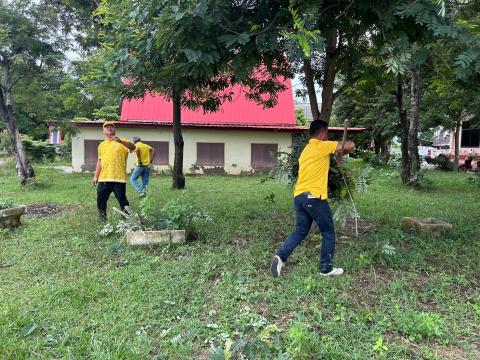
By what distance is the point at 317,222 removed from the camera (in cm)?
423

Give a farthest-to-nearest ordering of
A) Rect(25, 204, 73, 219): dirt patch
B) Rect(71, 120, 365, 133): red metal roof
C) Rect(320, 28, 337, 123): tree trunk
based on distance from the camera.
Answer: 1. Rect(71, 120, 365, 133): red metal roof
2. Rect(25, 204, 73, 219): dirt patch
3. Rect(320, 28, 337, 123): tree trunk

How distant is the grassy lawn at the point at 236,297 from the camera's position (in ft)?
10.1

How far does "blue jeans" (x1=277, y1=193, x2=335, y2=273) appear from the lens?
421 centimetres

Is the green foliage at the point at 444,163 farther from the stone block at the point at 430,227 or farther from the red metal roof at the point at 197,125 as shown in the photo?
the stone block at the point at 430,227

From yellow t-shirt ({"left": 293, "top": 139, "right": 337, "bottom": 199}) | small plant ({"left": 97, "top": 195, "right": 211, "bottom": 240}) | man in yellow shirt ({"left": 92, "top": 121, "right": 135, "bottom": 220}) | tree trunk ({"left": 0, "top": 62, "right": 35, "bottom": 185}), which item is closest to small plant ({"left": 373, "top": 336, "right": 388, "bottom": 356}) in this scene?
yellow t-shirt ({"left": 293, "top": 139, "right": 337, "bottom": 199})

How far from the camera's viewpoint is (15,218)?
268 inches

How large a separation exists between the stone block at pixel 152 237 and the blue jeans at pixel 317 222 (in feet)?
5.68

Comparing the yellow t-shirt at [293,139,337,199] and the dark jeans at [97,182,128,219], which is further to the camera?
the dark jeans at [97,182,128,219]

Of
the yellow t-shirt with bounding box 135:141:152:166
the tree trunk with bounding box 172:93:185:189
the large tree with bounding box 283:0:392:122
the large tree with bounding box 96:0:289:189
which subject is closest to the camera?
the large tree with bounding box 283:0:392:122

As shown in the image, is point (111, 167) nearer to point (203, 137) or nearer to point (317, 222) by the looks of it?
point (317, 222)

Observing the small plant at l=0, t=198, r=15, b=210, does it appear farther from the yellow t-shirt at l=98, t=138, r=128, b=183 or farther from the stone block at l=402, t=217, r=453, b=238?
the stone block at l=402, t=217, r=453, b=238

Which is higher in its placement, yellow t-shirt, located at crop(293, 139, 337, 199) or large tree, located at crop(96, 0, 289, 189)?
large tree, located at crop(96, 0, 289, 189)

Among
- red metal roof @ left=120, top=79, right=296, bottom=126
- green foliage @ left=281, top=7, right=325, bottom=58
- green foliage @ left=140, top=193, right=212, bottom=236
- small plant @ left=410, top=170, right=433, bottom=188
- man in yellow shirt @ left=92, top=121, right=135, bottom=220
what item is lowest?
green foliage @ left=140, top=193, right=212, bottom=236

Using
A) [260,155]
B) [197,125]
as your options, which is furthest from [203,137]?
[260,155]
